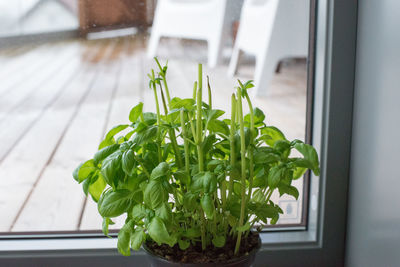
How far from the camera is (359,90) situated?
3.79ft

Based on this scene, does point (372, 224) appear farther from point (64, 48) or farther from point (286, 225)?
point (64, 48)

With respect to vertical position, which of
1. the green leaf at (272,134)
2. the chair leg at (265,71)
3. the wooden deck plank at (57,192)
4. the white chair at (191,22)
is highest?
the white chair at (191,22)

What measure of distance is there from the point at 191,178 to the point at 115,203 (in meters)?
0.14

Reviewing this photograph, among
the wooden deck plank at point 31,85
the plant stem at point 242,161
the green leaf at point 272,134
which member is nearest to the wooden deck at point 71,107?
the wooden deck plank at point 31,85

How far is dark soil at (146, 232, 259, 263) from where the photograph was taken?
94 cm

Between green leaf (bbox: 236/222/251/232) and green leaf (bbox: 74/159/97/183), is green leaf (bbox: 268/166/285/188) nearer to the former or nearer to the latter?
green leaf (bbox: 236/222/251/232)

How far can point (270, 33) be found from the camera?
1.27m

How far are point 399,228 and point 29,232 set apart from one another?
0.83 metres

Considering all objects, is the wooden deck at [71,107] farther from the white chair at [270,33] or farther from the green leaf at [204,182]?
the green leaf at [204,182]

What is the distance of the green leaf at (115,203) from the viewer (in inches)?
34.8

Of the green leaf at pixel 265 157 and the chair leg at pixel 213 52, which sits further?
the chair leg at pixel 213 52

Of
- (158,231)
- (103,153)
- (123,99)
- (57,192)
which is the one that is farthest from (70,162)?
(158,231)

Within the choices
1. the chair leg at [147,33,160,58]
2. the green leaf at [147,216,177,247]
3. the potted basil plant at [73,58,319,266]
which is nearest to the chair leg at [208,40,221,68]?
the chair leg at [147,33,160,58]

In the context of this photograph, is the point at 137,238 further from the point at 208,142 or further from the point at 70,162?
the point at 70,162
